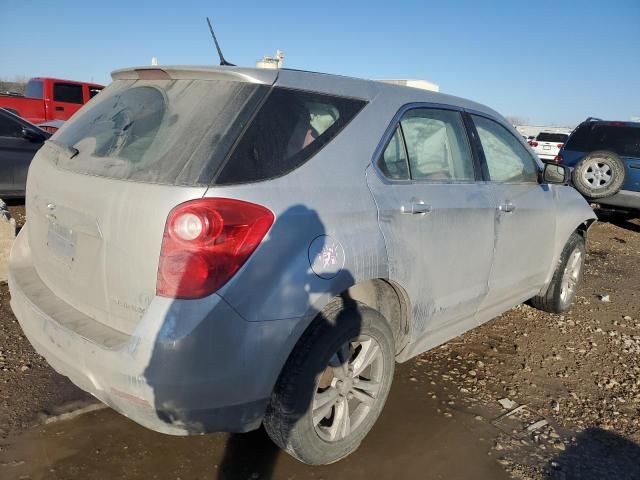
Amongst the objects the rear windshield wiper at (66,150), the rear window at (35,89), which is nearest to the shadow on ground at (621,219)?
the rear windshield wiper at (66,150)

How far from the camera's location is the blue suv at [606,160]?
24.5ft

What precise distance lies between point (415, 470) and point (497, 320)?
2.39 meters

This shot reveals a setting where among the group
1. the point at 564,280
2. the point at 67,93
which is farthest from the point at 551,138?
the point at 564,280

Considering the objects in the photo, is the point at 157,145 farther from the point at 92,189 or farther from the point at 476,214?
the point at 476,214

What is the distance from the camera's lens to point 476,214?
3.07 meters

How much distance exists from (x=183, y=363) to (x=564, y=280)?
12.4ft

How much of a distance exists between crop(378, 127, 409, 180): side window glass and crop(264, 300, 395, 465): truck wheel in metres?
0.69

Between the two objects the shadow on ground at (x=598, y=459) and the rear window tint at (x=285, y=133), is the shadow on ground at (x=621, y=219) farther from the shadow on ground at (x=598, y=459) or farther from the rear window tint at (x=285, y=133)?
the rear window tint at (x=285, y=133)

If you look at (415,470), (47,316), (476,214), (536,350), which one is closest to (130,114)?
(47,316)

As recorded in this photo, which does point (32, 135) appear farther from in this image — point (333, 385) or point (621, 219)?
point (621, 219)

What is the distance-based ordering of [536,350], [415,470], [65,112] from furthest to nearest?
[65,112], [536,350], [415,470]

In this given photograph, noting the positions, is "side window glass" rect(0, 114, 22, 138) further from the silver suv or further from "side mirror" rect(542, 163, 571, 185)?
"side mirror" rect(542, 163, 571, 185)

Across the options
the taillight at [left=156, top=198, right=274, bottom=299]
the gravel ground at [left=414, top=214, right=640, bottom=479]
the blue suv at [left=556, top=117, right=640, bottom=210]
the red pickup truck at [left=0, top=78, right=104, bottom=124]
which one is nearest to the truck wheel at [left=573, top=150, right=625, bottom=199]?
the blue suv at [left=556, top=117, right=640, bottom=210]

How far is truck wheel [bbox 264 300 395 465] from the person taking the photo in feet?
7.13
